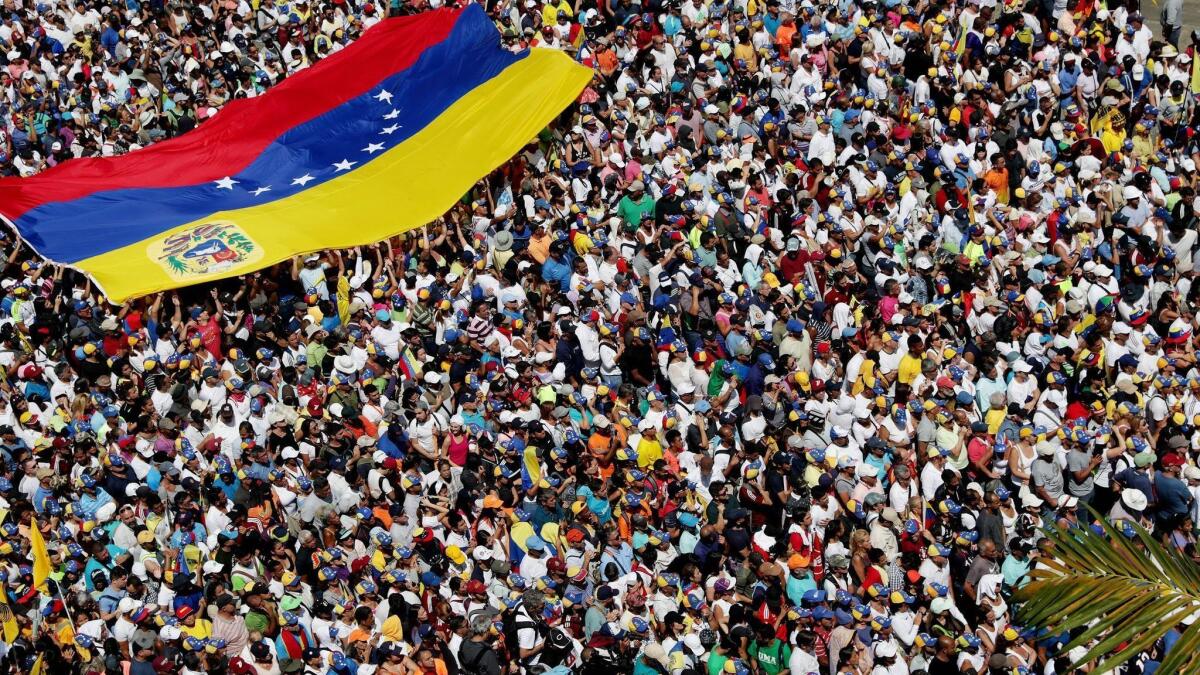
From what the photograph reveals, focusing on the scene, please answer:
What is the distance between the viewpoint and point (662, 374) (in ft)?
59.9

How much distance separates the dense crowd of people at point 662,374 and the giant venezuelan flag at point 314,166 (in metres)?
0.50

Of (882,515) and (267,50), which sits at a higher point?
(267,50)

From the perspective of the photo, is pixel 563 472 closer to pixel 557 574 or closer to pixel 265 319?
pixel 557 574

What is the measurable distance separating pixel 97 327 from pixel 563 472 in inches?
246

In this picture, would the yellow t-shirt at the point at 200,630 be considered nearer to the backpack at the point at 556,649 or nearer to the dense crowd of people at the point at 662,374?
the dense crowd of people at the point at 662,374

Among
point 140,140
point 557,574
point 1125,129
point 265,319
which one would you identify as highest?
point 1125,129

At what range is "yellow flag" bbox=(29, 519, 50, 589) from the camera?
50.6ft

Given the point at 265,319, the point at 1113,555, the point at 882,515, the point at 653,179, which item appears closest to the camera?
the point at 1113,555

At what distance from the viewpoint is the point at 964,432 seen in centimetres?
1666

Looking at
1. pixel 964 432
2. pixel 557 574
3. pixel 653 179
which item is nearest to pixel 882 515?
pixel 964 432

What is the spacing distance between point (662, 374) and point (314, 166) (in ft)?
20.2

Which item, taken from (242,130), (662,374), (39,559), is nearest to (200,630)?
(39,559)

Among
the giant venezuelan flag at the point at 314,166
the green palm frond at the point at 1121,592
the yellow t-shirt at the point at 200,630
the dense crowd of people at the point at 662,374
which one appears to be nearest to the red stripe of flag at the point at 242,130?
the giant venezuelan flag at the point at 314,166

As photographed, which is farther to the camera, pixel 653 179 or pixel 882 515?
pixel 653 179
